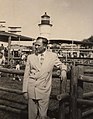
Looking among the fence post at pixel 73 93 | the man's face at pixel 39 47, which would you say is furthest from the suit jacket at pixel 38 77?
the fence post at pixel 73 93

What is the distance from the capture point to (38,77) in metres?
4.59

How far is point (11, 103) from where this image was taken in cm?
712

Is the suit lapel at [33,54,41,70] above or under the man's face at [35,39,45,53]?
under

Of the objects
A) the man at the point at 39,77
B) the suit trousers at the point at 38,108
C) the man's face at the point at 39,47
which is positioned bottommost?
the suit trousers at the point at 38,108

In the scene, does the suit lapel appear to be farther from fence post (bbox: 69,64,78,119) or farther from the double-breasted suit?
fence post (bbox: 69,64,78,119)

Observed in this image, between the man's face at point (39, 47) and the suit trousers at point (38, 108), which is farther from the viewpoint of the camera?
the suit trousers at point (38, 108)

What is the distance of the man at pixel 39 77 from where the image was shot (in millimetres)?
4590

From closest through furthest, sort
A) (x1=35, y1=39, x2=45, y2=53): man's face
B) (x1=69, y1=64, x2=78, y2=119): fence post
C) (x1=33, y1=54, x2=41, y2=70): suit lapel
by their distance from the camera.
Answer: (x1=35, y1=39, x2=45, y2=53): man's face
(x1=33, y1=54, x2=41, y2=70): suit lapel
(x1=69, y1=64, x2=78, y2=119): fence post

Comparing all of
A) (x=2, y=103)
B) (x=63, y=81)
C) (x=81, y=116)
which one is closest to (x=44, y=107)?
(x=63, y=81)

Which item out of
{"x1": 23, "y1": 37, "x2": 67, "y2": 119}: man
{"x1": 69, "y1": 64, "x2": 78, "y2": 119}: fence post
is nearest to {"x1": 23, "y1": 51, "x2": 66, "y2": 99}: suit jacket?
{"x1": 23, "y1": 37, "x2": 67, "y2": 119}: man

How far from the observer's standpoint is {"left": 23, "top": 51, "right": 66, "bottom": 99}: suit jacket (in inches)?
181

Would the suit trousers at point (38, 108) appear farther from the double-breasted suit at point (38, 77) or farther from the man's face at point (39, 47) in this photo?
the man's face at point (39, 47)

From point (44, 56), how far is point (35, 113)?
88cm

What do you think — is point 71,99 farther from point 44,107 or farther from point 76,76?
point 44,107
